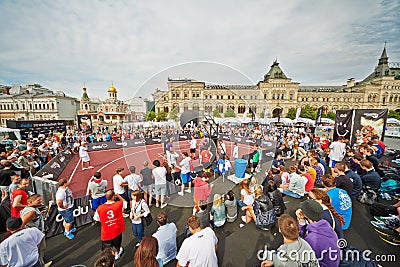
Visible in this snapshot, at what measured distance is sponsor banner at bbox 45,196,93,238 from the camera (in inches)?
190

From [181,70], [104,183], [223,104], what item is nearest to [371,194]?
[223,104]

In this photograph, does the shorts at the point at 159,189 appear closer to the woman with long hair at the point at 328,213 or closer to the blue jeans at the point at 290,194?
the woman with long hair at the point at 328,213

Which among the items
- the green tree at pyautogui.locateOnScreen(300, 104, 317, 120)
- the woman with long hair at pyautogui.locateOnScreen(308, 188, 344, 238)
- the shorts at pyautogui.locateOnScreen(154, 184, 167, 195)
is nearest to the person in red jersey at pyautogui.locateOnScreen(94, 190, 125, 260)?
the shorts at pyautogui.locateOnScreen(154, 184, 167, 195)

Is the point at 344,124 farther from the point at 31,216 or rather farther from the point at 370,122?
the point at 31,216

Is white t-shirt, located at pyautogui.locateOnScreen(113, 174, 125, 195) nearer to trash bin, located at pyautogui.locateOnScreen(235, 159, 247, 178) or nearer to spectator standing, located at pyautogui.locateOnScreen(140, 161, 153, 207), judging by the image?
spectator standing, located at pyautogui.locateOnScreen(140, 161, 153, 207)

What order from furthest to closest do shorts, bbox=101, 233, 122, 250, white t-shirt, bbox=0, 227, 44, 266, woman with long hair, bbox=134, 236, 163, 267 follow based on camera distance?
shorts, bbox=101, 233, 122, 250, white t-shirt, bbox=0, 227, 44, 266, woman with long hair, bbox=134, 236, 163, 267

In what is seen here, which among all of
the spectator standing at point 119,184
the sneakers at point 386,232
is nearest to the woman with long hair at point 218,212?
the spectator standing at point 119,184

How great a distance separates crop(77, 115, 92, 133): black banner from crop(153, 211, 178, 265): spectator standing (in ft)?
96.4

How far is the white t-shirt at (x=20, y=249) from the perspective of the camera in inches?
107

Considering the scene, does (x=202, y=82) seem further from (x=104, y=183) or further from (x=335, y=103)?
(x=335, y=103)

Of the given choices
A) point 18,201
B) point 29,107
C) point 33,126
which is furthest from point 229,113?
point 29,107

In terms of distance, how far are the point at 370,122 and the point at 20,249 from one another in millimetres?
18163

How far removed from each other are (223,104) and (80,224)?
6.15 meters

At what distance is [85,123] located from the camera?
31.4 metres
